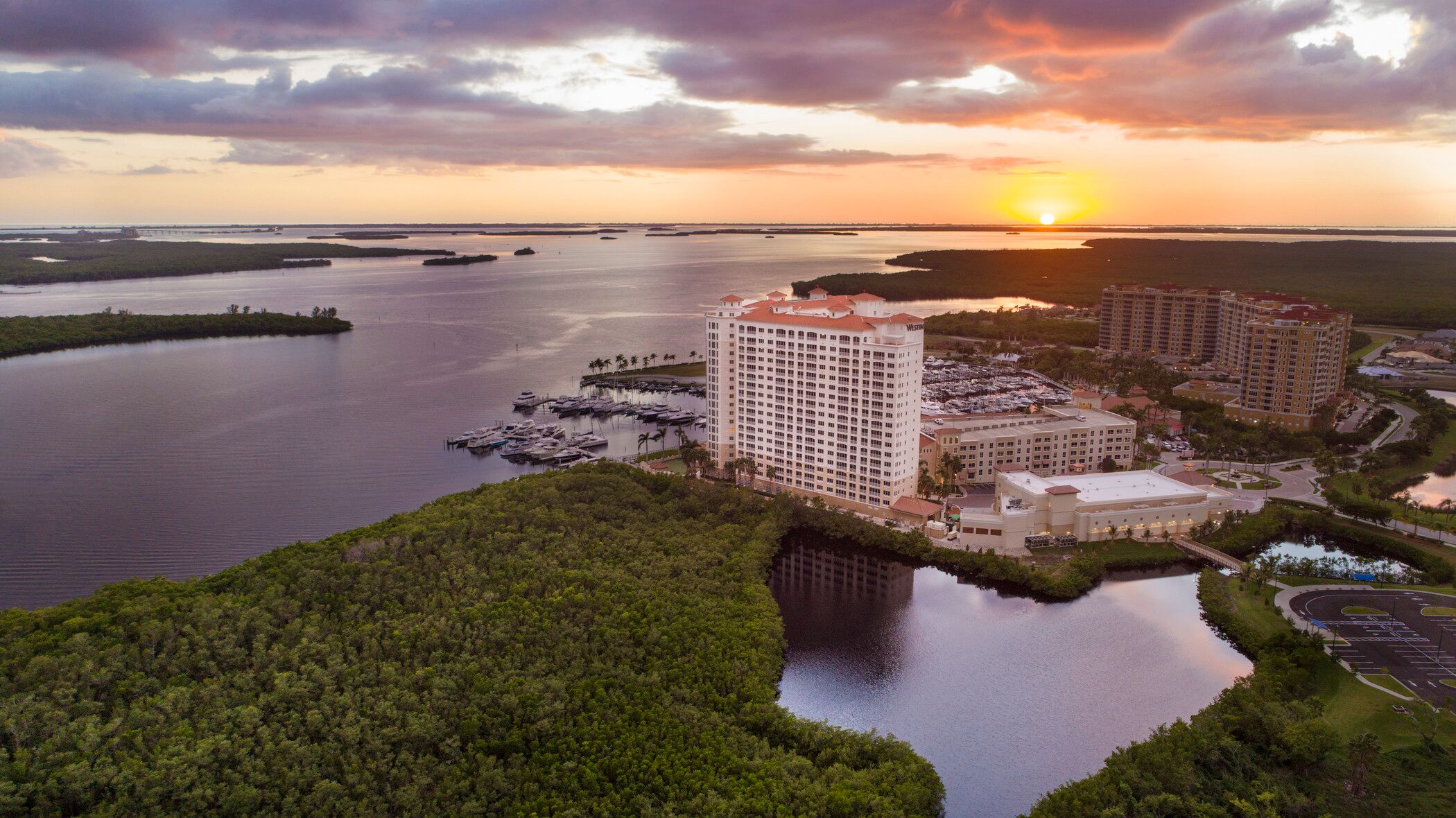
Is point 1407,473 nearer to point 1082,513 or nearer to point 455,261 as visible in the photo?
point 1082,513

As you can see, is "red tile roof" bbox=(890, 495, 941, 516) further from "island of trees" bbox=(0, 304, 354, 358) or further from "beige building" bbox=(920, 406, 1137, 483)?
"island of trees" bbox=(0, 304, 354, 358)

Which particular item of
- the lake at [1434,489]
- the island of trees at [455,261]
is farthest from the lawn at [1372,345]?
the island of trees at [455,261]

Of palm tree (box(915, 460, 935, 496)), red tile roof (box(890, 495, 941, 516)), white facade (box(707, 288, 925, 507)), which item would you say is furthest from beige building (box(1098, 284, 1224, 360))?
red tile roof (box(890, 495, 941, 516))

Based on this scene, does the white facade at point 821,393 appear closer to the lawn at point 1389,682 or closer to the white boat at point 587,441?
the white boat at point 587,441

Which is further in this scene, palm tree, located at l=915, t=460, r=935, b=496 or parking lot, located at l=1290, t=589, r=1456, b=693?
palm tree, located at l=915, t=460, r=935, b=496

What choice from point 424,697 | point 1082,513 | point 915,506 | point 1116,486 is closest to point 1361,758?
point 1082,513

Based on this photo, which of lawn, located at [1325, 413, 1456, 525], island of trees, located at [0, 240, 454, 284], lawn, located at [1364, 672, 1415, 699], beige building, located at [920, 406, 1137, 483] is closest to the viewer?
lawn, located at [1364, 672, 1415, 699]

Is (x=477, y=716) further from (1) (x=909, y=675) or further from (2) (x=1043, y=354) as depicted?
(2) (x=1043, y=354)
